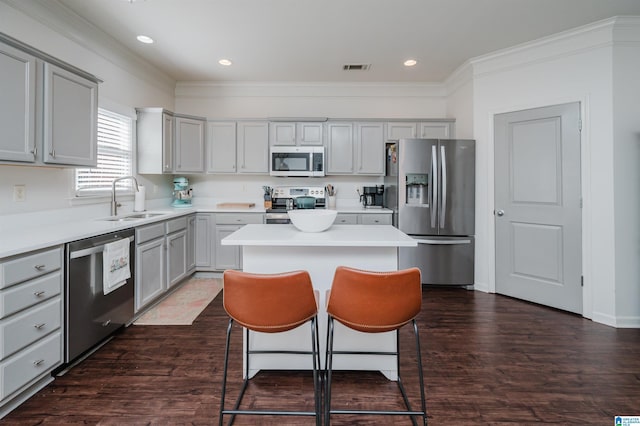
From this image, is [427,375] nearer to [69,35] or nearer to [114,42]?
[69,35]

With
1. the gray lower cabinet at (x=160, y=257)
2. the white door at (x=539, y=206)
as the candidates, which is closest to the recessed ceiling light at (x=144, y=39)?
the gray lower cabinet at (x=160, y=257)

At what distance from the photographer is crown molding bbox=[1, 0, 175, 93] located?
2.43 meters

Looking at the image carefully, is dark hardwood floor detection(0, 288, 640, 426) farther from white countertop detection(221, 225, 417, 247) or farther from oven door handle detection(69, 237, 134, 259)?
white countertop detection(221, 225, 417, 247)

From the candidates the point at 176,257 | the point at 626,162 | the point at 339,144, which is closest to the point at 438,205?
the point at 339,144

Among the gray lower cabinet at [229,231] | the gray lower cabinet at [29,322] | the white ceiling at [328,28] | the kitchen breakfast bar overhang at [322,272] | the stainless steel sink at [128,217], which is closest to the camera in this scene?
the gray lower cabinet at [29,322]

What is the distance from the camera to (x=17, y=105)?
193 centimetres

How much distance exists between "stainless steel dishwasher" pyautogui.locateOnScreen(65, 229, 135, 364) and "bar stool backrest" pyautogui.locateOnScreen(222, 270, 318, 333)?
1271mm

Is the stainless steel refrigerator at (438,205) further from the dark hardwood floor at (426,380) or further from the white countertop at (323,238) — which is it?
the white countertop at (323,238)

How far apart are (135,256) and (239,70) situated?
2.77 metres

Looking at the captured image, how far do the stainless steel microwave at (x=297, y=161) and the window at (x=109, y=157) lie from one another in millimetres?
1756

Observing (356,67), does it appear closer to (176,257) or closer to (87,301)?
(176,257)

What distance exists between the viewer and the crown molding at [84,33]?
95.8 inches

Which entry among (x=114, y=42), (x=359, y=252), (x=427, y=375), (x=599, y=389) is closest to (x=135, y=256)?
(x=359, y=252)

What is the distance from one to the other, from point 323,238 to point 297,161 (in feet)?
8.98
